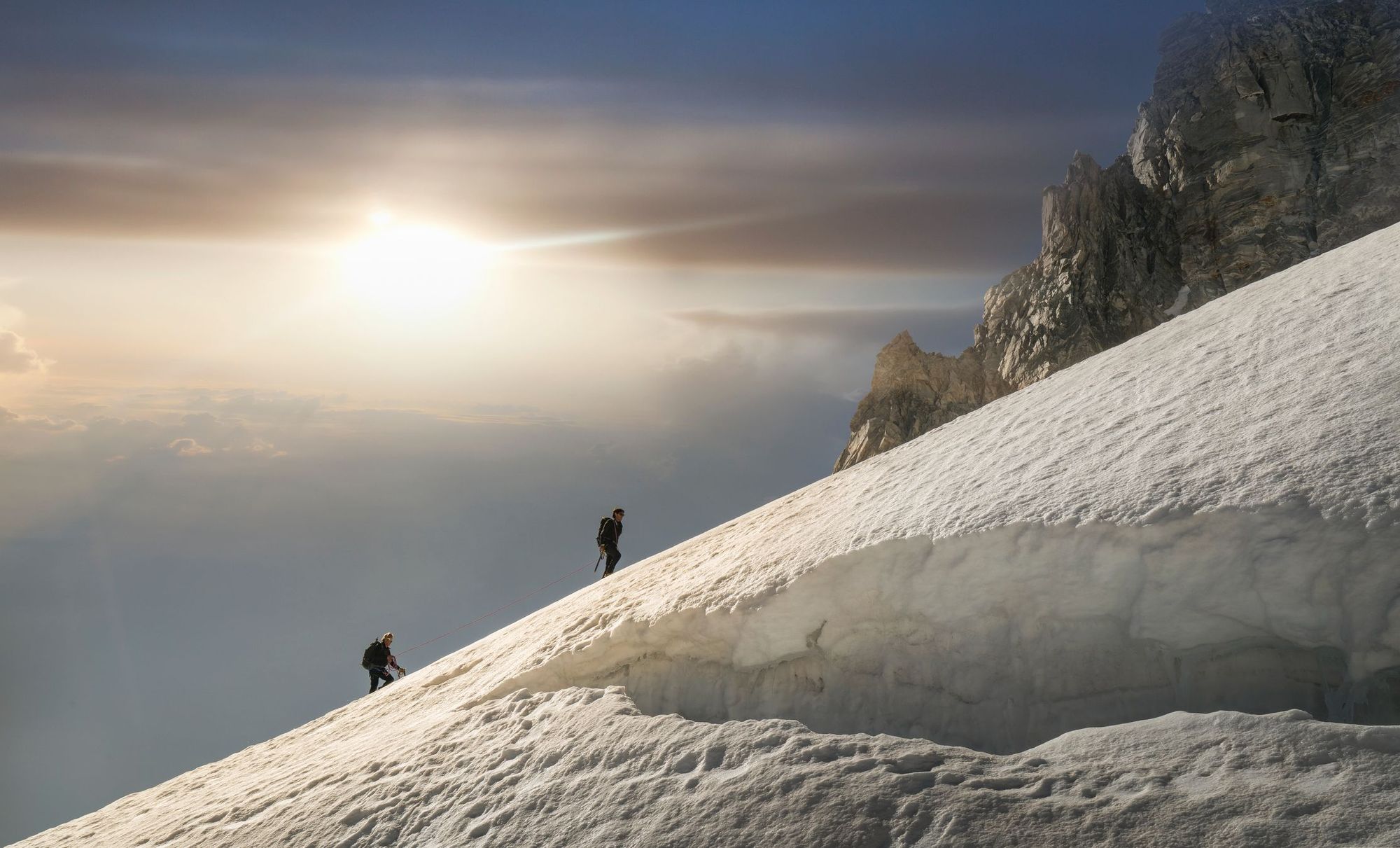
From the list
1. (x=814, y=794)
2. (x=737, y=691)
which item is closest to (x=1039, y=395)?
(x=737, y=691)

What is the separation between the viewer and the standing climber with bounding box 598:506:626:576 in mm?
15102

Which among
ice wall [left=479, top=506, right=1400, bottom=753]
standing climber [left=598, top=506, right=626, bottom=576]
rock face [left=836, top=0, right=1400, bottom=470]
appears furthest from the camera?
rock face [left=836, top=0, right=1400, bottom=470]

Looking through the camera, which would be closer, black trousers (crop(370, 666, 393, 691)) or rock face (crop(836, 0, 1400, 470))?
black trousers (crop(370, 666, 393, 691))

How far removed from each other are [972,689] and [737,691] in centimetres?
146

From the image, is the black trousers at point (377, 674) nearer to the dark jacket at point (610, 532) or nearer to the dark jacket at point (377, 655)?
the dark jacket at point (377, 655)

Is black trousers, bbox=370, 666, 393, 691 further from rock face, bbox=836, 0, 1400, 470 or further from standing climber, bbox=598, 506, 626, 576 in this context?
rock face, bbox=836, 0, 1400, 470

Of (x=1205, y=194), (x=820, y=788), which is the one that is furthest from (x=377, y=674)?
(x=1205, y=194)

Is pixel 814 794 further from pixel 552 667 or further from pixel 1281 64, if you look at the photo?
pixel 1281 64

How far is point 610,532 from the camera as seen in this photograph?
15.2m

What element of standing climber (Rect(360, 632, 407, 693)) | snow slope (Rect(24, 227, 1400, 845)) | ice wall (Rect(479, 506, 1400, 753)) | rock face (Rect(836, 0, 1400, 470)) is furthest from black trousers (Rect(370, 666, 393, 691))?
rock face (Rect(836, 0, 1400, 470))

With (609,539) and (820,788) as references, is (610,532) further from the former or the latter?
(820,788)

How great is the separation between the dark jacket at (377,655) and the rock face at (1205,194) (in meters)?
36.4

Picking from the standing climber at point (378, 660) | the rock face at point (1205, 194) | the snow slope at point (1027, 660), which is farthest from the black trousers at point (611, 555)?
the rock face at point (1205, 194)

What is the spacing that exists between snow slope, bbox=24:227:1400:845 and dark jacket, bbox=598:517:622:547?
28.8ft
